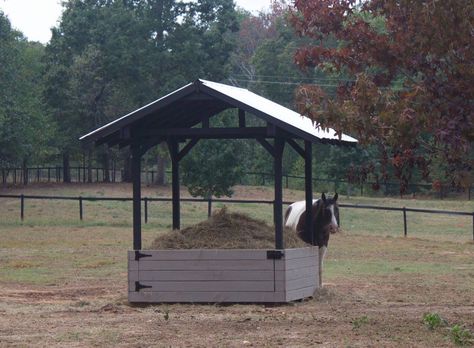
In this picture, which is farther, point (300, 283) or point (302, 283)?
point (302, 283)

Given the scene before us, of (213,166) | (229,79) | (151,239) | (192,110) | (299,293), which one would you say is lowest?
(299,293)

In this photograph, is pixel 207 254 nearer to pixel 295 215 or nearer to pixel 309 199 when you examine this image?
pixel 309 199

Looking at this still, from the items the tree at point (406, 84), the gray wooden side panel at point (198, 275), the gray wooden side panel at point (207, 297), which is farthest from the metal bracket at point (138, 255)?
the tree at point (406, 84)

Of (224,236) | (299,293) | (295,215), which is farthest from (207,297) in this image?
(295,215)

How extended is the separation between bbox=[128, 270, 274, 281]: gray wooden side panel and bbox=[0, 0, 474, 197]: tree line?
8.85ft

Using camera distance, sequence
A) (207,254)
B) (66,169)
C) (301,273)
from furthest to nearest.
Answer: (66,169) → (301,273) → (207,254)

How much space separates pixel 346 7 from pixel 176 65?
4349cm

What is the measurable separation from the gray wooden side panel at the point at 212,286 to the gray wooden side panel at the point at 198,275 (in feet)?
0.16

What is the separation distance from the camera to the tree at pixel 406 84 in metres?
9.59

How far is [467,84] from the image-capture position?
9766mm

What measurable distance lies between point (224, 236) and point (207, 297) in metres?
1.00

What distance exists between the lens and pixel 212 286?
1420cm

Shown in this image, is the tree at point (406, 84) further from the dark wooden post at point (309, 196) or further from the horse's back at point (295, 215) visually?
the horse's back at point (295, 215)

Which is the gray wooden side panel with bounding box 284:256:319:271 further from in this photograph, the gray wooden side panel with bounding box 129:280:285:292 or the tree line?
the tree line
